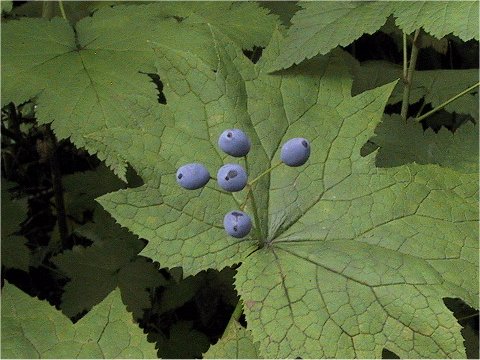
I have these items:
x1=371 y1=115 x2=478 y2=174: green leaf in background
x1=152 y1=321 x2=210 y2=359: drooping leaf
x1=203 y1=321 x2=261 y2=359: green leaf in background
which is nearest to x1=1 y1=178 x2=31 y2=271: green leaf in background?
x1=152 y1=321 x2=210 y2=359: drooping leaf

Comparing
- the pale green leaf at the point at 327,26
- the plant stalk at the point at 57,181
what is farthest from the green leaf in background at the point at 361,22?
the plant stalk at the point at 57,181

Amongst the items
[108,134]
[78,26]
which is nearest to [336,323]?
[108,134]

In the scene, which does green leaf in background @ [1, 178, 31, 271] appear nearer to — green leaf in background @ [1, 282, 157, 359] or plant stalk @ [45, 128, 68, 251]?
plant stalk @ [45, 128, 68, 251]

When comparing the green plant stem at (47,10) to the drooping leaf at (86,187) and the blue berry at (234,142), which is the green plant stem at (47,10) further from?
the blue berry at (234,142)

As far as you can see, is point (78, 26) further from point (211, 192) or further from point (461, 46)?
point (461, 46)

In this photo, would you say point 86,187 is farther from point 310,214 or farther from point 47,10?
point 310,214
